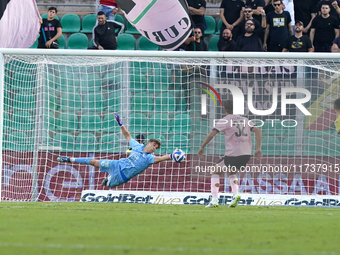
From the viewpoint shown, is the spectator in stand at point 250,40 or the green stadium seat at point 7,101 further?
the spectator in stand at point 250,40

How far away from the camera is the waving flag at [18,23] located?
36.8 ft

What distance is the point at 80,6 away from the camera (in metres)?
16.4

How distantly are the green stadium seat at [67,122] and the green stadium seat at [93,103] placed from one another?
35 cm

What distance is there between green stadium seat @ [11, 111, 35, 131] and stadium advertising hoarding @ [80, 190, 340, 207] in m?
1.99

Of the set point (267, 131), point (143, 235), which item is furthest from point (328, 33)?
point (143, 235)

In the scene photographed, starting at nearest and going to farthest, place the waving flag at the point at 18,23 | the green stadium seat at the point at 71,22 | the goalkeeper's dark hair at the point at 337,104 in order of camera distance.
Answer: the waving flag at the point at 18,23 → the goalkeeper's dark hair at the point at 337,104 → the green stadium seat at the point at 71,22

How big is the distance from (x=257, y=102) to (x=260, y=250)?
7.43m

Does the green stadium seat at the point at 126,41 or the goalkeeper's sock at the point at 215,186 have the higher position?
the green stadium seat at the point at 126,41

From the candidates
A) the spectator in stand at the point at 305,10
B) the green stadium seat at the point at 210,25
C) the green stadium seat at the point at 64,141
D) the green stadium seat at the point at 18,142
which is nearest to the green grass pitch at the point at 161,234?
the green stadium seat at the point at 18,142

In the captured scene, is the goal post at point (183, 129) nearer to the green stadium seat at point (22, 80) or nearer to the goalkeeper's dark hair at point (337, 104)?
the green stadium seat at point (22, 80)

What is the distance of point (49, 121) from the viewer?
11844 millimetres

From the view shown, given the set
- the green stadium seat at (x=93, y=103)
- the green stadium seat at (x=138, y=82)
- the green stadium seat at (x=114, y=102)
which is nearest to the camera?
the green stadium seat at (x=138, y=82)

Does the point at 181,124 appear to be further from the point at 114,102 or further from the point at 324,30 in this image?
the point at 324,30

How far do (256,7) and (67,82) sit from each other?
17.3 feet
